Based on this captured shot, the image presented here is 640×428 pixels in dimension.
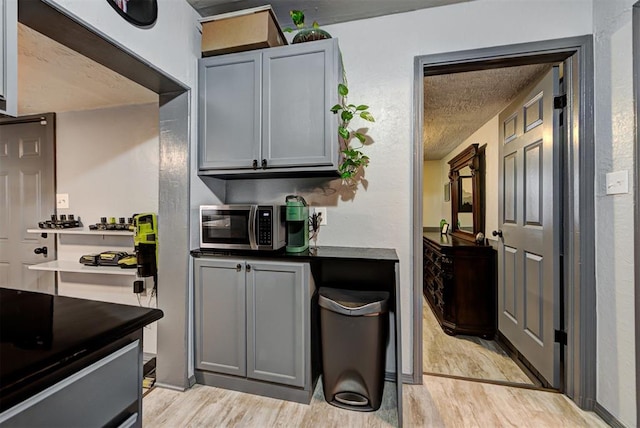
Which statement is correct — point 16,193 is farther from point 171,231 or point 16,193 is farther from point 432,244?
point 432,244

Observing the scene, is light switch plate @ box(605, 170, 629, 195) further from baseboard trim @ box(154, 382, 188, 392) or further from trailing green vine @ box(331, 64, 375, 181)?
baseboard trim @ box(154, 382, 188, 392)

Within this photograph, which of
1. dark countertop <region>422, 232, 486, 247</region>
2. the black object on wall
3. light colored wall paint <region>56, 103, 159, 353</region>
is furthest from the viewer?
dark countertop <region>422, 232, 486, 247</region>

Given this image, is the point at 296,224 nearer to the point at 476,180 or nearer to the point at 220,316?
the point at 220,316

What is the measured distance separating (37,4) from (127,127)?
1491 millimetres

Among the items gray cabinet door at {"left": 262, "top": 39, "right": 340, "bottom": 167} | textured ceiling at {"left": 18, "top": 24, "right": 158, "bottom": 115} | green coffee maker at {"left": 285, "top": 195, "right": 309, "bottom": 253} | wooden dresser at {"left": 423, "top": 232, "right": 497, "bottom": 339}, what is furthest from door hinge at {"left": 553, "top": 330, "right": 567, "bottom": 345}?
textured ceiling at {"left": 18, "top": 24, "right": 158, "bottom": 115}

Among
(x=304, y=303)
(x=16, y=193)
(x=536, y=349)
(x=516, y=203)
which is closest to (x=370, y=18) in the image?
(x=516, y=203)

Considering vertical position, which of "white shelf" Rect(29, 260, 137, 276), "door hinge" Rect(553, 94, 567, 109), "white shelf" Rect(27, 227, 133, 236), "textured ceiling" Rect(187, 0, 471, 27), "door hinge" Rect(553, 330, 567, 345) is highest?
"textured ceiling" Rect(187, 0, 471, 27)

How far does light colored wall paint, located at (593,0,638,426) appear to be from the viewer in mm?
1468

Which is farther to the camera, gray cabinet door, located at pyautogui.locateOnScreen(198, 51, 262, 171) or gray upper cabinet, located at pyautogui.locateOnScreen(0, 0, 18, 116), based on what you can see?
gray cabinet door, located at pyautogui.locateOnScreen(198, 51, 262, 171)

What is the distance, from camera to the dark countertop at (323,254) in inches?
67.9

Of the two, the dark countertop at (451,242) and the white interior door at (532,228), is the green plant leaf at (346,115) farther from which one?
the dark countertop at (451,242)

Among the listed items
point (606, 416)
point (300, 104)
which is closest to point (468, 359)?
point (606, 416)

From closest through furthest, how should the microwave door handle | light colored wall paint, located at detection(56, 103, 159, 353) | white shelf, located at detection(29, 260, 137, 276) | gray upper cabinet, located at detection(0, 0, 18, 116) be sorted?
gray upper cabinet, located at detection(0, 0, 18, 116), the microwave door handle, white shelf, located at detection(29, 260, 137, 276), light colored wall paint, located at detection(56, 103, 159, 353)

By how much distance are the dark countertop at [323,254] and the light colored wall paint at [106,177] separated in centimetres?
99
